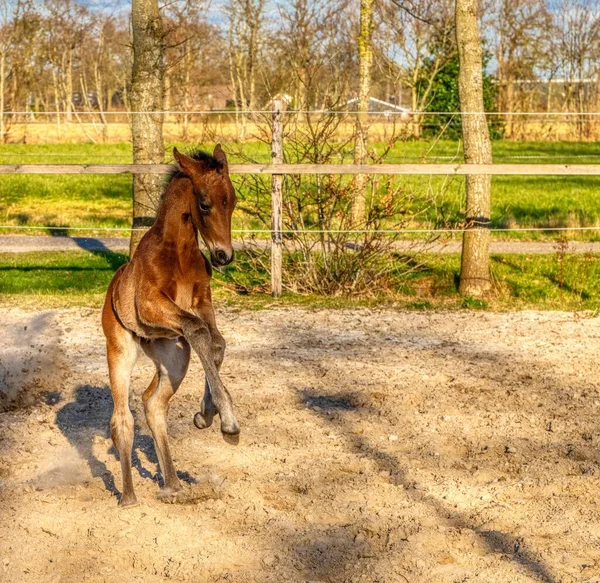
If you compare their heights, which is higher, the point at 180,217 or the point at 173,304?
the point at 180,217

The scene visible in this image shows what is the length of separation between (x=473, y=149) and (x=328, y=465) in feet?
19.8

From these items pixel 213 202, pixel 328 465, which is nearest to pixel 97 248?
pixel 328 465

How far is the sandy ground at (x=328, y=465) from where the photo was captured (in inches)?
166

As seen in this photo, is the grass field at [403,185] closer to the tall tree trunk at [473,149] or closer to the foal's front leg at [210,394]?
the tall tree trunk at [473,149]

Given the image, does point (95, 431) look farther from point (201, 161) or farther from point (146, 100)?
point (146, 100)

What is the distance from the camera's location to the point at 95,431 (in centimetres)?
617

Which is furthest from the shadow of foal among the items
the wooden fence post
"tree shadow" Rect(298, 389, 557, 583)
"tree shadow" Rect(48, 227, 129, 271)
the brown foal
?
"tree shadow" Rect(48, 227, 129, 271)

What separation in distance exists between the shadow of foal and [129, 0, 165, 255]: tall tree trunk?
4324 mm

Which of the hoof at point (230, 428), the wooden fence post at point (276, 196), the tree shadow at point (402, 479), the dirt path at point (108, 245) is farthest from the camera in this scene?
the dirt path at point (108, 245)

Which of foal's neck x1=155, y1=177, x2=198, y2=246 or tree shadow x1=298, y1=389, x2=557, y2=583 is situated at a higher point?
foal's neck x1=155, y1=177, x2=198, y2=246

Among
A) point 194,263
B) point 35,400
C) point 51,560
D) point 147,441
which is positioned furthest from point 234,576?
point 35,400

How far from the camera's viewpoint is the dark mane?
4625mm

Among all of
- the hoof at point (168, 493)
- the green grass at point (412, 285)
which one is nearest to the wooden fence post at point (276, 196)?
the green grass at point (412, 285)

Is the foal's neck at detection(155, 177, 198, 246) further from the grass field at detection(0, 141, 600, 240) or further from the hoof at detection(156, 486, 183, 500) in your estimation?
the grass field at detection(0, 141, 600, 240)
